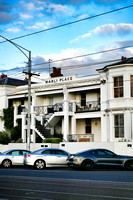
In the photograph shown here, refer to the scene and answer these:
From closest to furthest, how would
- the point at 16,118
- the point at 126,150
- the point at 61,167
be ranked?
the point at 61,167, the point at 126,150, the point at 16,118

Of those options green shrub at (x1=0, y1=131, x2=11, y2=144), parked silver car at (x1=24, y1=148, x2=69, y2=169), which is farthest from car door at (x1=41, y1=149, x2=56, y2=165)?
green shrub at (x1=0, y1=131, x2=11, y2=144)

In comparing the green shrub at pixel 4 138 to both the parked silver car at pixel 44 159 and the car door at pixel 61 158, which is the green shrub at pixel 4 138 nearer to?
the parked silver car at pixel 44 159

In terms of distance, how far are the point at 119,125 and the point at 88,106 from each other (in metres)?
5.34

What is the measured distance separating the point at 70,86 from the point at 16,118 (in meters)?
7.20

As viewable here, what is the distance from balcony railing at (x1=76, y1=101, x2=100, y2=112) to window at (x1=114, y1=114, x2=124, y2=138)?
3188mm

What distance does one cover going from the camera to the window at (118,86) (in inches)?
1236

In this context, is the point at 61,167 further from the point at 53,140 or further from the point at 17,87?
the point at 17,87

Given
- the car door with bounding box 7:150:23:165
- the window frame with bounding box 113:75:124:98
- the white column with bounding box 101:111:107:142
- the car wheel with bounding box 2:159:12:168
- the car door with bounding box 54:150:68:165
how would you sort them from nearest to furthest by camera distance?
the car door with bounding box 54:150:68:165
the car wheel with bounding box 2:159:12:168
the car door with bounding box 7:150:23:165
the window frame with bounding box 113:75:124:98
the white column with bounding box 101:111:107:142

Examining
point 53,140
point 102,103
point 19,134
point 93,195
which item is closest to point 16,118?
point 19,134

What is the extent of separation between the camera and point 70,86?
36406 mm

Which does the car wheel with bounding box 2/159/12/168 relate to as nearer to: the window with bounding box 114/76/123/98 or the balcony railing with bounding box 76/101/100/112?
the window with bounding box 114/76/123/98

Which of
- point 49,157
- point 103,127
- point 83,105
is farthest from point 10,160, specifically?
point 83,105

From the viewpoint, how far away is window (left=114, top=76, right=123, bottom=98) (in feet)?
103

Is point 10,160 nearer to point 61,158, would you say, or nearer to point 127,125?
point 61,158
